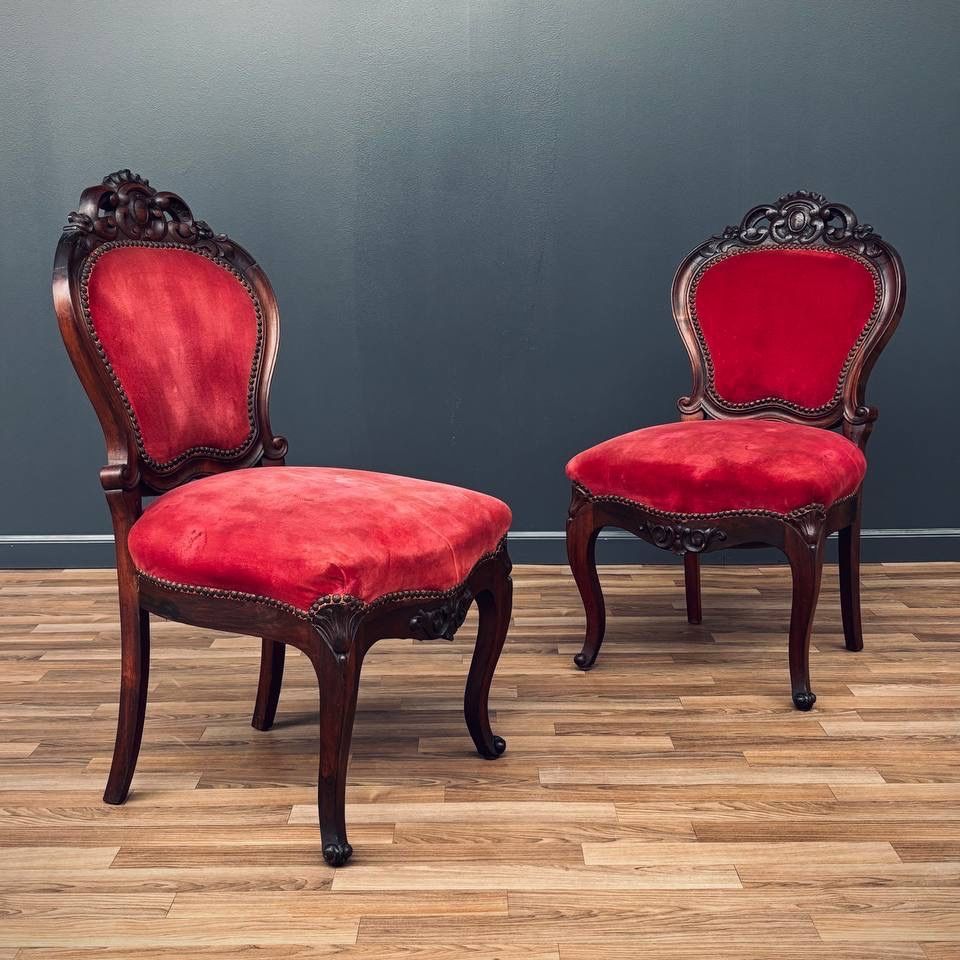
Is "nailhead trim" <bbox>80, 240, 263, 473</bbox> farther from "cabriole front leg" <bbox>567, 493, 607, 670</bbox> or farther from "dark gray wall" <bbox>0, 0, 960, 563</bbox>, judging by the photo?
"dark gray wall" <bbox>0, 0, 960, 563</bbox>

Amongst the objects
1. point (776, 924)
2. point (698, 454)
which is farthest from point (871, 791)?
point (698, 454)

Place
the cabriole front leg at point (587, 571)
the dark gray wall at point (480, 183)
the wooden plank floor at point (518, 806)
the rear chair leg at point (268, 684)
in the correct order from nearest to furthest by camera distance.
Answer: the wooden plank floor at point (518, 806)
the rear chair leg at point (268, 684)
the cabriole front leg at point (587, 571)
the dark gray wall at point (480, 183)

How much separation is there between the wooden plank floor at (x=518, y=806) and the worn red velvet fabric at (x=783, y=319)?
2.03 feet

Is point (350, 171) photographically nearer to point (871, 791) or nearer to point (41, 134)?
point (41, 134)

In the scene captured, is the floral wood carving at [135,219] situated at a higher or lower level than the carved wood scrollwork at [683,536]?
higher

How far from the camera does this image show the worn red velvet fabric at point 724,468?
6.81ft

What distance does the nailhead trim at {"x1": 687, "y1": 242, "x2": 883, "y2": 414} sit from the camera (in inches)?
96.7

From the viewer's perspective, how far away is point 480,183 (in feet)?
10.5

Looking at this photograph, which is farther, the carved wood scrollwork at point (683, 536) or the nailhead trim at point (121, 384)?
the carved wood scrollwork at point (683, 536)

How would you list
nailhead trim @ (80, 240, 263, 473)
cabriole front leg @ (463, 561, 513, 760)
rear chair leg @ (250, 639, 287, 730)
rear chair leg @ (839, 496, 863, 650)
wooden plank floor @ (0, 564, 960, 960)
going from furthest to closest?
rear chair leg @ (839, 496, 863, 650) → rear chair leg @ (250, 639, 287, 730) → cabriole front leg @ (463, 561, 513, 760) → nailhead trim @ (80, 240, 263, 473) → wooden plank floor @ (0, 564, 960, 960)

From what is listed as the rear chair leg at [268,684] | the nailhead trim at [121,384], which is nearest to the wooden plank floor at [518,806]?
the rear chair leg at [268,684]

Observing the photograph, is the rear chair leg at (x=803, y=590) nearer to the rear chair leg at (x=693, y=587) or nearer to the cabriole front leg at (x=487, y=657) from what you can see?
the rear chair leg at (x=693, y=587)

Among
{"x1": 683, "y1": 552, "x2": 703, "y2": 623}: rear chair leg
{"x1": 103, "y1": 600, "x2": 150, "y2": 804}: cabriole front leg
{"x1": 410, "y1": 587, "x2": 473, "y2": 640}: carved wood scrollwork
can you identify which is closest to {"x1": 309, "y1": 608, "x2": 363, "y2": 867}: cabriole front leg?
{"x1": 410, "y1": 587, "x2": 473, "y2": 640}: carved wood scrollwork

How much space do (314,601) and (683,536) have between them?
93 centimetres
